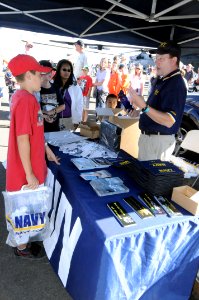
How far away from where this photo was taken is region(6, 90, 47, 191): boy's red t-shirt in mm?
1574

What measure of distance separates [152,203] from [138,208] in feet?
0.36

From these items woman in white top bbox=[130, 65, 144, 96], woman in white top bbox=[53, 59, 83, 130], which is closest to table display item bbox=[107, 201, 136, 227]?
woman in white top bbox=[53, 59, 83, 130]

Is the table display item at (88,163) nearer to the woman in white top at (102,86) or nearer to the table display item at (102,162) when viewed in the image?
the table display item at (102,162)

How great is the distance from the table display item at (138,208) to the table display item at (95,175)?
321mm

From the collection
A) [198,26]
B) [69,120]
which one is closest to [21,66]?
[69,120]

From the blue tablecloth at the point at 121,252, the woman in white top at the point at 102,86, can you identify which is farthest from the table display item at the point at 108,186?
the woman in white top at the point at 102,86

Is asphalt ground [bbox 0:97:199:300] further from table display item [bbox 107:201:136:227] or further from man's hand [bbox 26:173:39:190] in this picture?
table display item [bbox 107:201:136:227]

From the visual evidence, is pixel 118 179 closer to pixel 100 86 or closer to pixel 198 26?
pixel 198 26

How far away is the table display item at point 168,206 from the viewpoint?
143 centimetres

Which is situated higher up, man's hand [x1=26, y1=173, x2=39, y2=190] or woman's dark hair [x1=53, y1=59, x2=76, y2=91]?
woman's dark hair [x1=53, y1=59, x2=76, y2=91]

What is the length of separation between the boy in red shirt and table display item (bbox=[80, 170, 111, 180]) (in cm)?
29

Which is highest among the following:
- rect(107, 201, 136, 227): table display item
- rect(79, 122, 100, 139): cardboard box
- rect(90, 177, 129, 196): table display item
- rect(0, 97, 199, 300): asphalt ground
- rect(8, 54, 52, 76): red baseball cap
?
rect(8, 54, 52, 76): red baseball cap

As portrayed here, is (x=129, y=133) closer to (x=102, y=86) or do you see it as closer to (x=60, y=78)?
(x=60, y=78)

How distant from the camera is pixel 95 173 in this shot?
1853 millimetres
